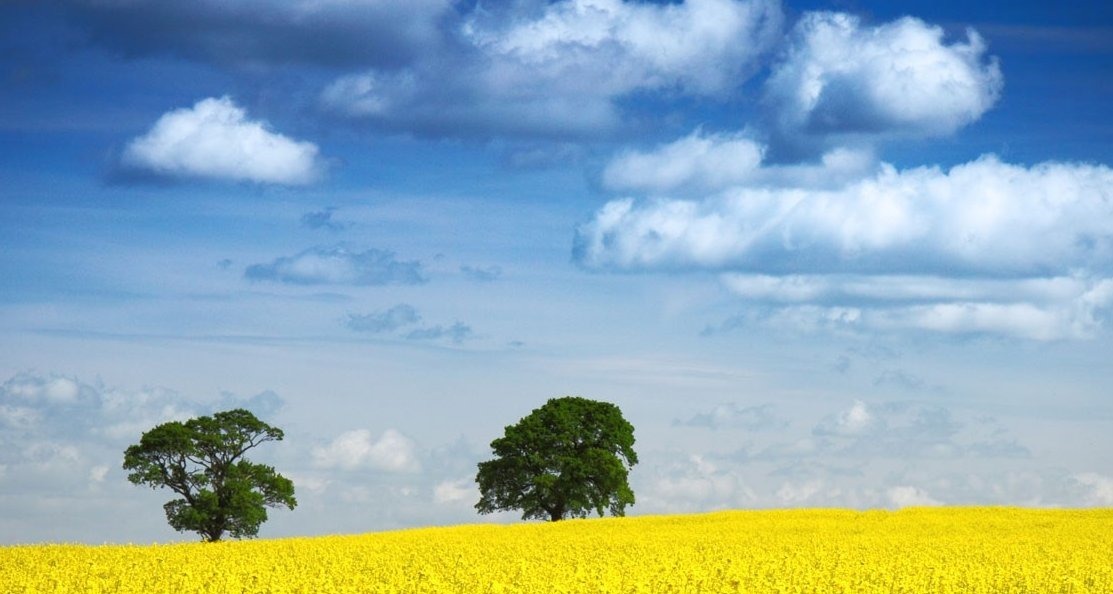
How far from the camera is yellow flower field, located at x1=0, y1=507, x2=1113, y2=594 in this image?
74.2 feet

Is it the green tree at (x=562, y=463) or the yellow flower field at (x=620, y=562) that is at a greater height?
the green tree at (x=562, y=463)

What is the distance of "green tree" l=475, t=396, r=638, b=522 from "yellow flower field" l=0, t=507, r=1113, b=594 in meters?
13.4

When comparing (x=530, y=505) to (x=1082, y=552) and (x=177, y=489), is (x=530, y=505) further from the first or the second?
(x=1082, y=552)

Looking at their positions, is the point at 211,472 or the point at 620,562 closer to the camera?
the point at 620,562

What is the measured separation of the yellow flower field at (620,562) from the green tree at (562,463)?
13445 mm

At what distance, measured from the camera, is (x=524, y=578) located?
23438 millimetres

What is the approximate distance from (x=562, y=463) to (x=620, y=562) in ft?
105

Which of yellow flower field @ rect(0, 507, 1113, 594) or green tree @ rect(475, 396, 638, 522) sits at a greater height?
green tree @ rect(475, 396, 638, 522)

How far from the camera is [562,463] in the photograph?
6003cm

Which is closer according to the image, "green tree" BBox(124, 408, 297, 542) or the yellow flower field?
the yellow flower field

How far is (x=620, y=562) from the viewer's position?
92.7ft

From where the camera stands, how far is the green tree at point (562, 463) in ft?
197

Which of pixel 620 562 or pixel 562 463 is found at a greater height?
pixel 562 463

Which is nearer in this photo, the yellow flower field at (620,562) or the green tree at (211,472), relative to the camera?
the yellow flower field at (620,562)
